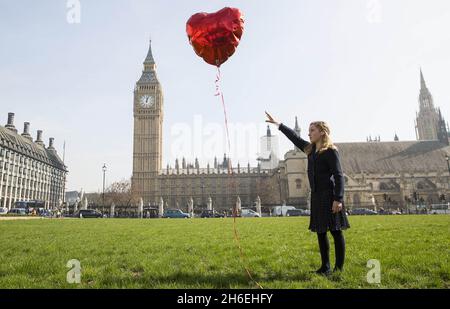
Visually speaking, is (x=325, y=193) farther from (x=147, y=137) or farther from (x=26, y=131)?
(x=26, y=131)

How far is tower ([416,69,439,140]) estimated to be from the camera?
99688 mm

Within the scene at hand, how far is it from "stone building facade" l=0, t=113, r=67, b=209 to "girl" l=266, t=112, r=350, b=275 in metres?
63.5

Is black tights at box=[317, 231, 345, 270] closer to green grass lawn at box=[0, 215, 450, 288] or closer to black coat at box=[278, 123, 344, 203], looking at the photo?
green grass lawn at box=[0, 215, 450, 288]

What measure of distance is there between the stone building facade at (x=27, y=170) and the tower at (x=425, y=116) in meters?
103

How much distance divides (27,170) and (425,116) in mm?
113497

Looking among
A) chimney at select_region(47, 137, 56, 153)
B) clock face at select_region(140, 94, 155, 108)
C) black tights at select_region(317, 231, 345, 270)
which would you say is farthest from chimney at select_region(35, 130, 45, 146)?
black tights at select_region(317, 231, 345, 270)

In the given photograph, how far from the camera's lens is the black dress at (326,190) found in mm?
4699

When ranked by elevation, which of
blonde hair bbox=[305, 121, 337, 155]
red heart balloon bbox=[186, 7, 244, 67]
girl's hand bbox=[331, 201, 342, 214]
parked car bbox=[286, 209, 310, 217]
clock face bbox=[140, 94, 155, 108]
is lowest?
parked car bbox=[286, 209, 310, 217]

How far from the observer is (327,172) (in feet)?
16.2

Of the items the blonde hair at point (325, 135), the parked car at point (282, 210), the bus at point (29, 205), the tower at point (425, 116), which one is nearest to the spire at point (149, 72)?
the bus at point (29, 205)

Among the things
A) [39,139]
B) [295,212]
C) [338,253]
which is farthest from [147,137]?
[338,253]

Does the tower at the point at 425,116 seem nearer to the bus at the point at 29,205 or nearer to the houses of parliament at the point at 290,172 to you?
the houses of parliament at the point at 290,172
